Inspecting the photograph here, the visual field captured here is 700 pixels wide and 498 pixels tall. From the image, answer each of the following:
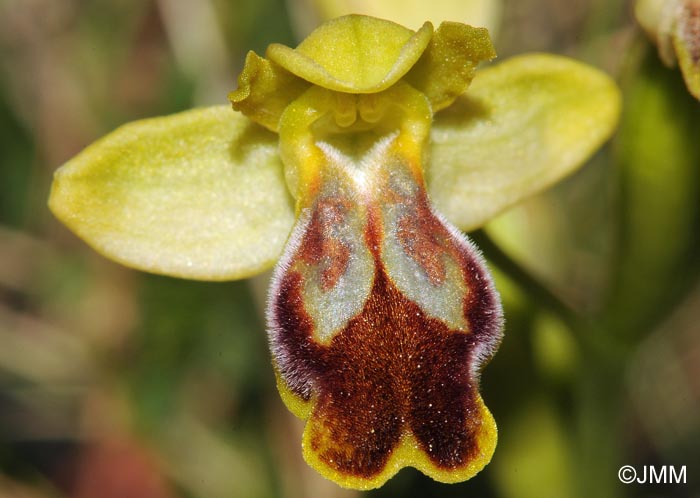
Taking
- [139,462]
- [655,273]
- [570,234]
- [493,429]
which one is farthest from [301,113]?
[139,462]

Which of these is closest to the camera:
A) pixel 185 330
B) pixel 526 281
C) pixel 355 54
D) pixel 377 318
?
pixel 377 318

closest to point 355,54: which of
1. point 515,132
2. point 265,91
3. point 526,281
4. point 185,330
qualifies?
point 265,91

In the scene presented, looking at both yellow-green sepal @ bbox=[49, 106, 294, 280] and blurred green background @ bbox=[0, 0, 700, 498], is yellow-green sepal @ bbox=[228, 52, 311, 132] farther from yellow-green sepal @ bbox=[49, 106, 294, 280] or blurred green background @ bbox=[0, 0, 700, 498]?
blurred green background @ bbox=[0, 0, 700, 498]

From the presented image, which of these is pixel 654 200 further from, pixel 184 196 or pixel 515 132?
pixel 184 196

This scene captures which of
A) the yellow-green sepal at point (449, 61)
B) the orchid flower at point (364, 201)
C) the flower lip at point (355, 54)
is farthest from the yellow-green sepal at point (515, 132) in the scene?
the flower lip at point (355, 54)

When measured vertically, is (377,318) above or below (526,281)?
above

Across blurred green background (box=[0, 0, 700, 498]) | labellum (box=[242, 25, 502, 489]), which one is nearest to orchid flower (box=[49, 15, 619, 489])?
labellum (box=[242, 25, 502, 489])
